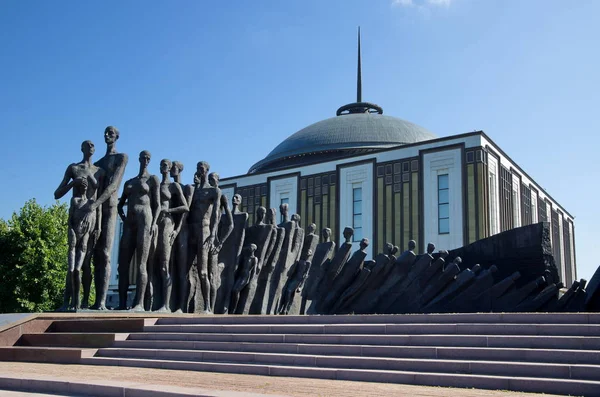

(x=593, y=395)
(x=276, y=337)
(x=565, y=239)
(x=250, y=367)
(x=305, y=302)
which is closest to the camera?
(x=593, y=395)

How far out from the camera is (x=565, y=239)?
51438 mm

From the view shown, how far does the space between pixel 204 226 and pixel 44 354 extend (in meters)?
5.53

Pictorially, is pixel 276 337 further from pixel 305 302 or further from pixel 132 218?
pixel 305 302

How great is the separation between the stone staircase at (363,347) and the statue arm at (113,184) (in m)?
2.59

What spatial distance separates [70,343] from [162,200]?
4.48 meters

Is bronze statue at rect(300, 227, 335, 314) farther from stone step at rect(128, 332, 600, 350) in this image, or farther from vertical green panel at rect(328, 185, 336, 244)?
vertical green panel at rect(328, 185, 336, 244)

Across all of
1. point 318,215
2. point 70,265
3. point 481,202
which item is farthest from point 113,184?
point 318,215

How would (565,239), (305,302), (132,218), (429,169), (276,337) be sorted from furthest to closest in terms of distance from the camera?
1. (565,239)
2. (429,169)
3. (305,302)
4. (132,218)
5. (276,337)

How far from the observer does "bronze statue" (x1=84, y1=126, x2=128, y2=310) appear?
12.5 meters

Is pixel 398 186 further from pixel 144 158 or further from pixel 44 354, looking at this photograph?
pixel 44 354

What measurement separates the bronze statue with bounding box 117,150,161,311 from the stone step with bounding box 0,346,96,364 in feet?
11.6

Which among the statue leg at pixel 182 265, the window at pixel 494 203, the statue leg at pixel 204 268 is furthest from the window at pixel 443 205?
the statue leg at pixel 182 265

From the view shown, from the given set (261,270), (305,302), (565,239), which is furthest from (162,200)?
(565,239)

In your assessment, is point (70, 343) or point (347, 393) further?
point (70, 343)
